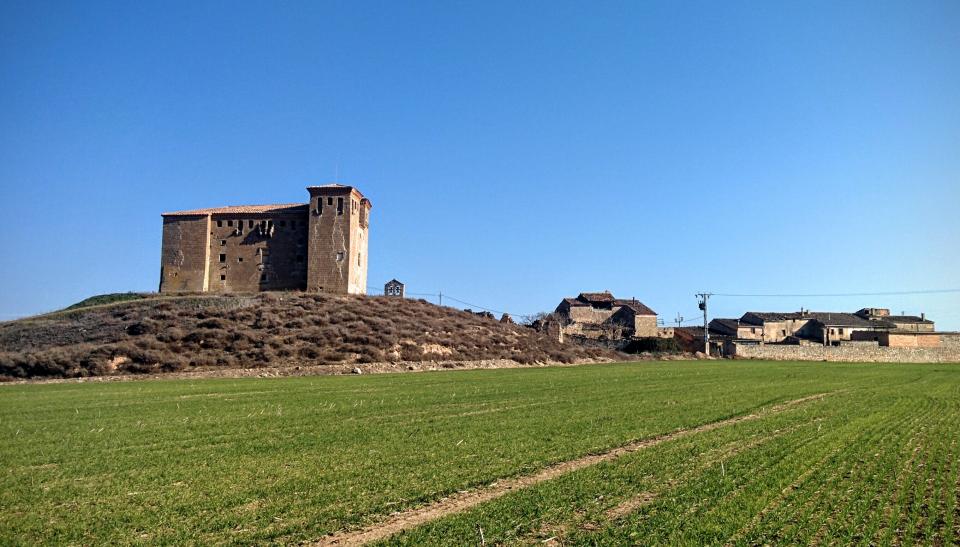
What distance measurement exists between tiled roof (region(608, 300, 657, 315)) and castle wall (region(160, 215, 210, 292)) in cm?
6116

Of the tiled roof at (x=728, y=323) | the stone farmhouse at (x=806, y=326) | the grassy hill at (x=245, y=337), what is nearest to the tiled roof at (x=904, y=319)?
the stone farmhouse at (x=806, y=326)

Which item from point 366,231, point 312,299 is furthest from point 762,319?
point 312,299

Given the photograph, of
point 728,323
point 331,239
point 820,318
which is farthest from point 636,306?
point 331,239

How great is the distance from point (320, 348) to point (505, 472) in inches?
1589

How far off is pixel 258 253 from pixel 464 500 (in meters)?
67.4

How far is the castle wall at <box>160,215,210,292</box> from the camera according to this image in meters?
71.1

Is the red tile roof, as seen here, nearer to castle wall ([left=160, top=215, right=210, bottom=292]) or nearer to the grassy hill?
the grassy hill

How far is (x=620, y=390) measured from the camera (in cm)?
2861

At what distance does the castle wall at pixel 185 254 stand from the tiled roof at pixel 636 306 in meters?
61.2

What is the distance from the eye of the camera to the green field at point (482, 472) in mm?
8000

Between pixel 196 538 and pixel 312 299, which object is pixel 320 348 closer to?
pixel 312 299

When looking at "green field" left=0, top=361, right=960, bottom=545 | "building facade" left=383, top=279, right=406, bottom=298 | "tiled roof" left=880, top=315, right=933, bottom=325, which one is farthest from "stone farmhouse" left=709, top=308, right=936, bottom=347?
"green field" left=0, top=361, right=960, bottom=545

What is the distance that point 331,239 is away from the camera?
230 feet

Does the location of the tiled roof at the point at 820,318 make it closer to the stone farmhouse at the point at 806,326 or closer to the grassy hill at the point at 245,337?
the stone farmhouse at the point at 806,326
